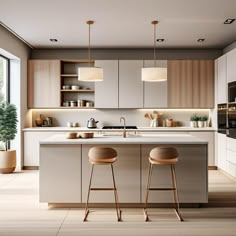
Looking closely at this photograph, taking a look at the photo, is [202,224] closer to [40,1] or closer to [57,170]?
[57,170]

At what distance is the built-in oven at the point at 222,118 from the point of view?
6531 millimetres

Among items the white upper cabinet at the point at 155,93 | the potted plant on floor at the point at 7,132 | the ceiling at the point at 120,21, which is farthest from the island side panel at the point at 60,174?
the white upper cabinet at the point at 155,93

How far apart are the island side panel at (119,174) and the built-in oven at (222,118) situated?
296 cm

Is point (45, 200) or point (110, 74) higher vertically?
point (110, 74)

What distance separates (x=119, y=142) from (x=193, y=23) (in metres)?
2.76

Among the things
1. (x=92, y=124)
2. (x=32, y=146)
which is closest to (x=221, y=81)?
(x=92, y=124)

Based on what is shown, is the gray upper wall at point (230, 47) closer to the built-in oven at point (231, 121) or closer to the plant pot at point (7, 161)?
the built-in oven at point (231, 121)

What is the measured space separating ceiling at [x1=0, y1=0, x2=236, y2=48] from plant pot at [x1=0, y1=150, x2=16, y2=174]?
2468 millimetres

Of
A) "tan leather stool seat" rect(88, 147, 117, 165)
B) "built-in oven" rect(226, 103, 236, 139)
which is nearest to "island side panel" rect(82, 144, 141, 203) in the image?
"tan leather stool seat" rect(88, 147, 117, 165)

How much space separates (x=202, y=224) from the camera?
373 cm

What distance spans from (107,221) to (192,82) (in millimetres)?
4489

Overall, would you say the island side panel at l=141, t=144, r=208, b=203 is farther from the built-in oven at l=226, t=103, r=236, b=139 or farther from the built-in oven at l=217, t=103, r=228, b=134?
the built-in oven at l=217, t=103, r=228, b=134

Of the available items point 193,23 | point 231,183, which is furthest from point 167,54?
point 231,183

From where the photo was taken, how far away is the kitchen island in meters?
4.30
